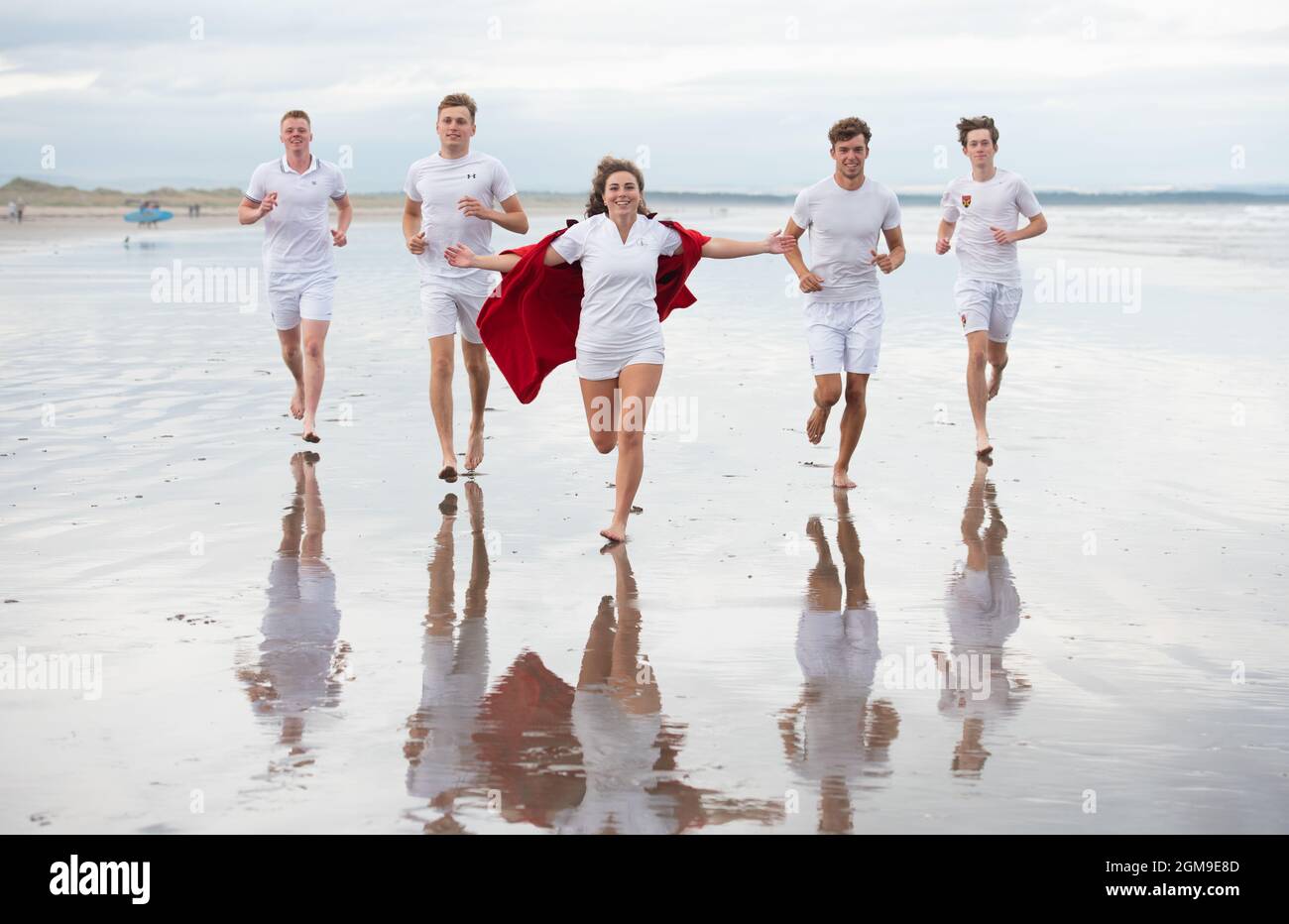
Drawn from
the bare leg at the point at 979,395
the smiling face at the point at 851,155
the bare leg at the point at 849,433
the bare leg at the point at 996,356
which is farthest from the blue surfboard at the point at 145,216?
the bare leg at the point at 849,433

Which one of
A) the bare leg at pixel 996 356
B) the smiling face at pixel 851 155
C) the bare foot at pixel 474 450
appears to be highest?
the smiling face at pixel 851 155

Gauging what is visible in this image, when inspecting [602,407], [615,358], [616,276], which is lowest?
[602,407]

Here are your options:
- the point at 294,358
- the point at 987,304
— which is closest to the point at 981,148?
the point at 987,304

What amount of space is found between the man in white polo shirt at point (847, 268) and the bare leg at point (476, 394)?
2258 mm

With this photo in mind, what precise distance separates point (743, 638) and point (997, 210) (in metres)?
6.35

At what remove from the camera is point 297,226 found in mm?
11680

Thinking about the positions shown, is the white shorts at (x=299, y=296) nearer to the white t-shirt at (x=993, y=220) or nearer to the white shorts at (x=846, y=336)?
the white shorts at (x=846, y=336)

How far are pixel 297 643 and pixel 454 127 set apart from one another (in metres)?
4.98

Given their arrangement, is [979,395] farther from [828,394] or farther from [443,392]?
[443,392]

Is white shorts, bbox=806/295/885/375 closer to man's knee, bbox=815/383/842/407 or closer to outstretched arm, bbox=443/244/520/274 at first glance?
man's knee, bbox=815/383/842/407

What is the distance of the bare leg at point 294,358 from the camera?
11.9m

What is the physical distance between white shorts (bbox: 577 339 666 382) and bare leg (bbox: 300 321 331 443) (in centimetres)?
323
